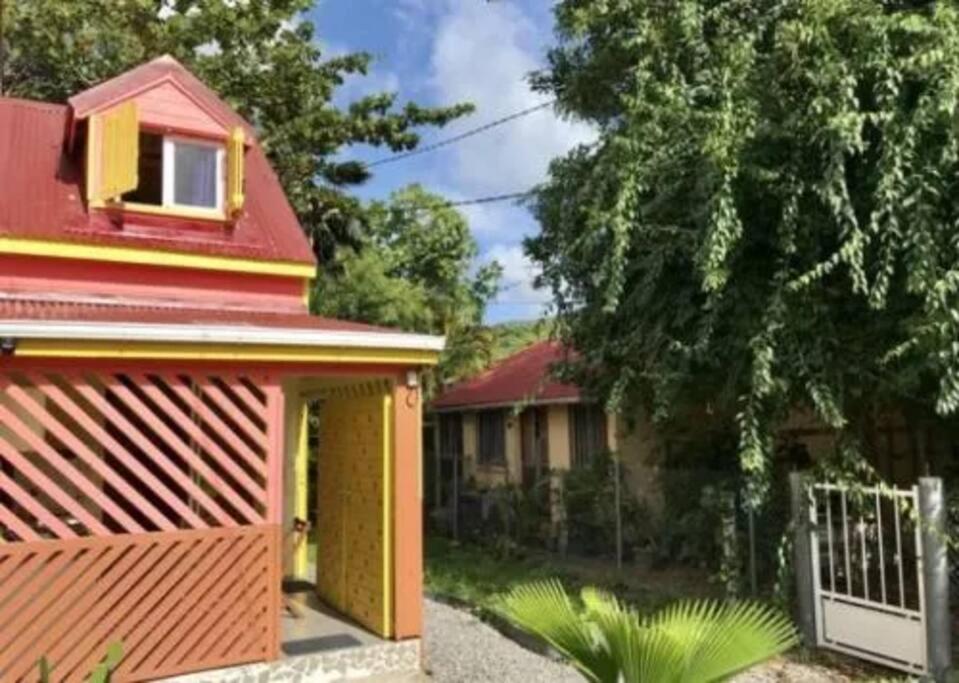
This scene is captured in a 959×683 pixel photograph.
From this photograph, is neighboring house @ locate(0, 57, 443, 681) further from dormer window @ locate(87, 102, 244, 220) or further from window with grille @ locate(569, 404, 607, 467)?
window with grille @ locate(569, 404, 607, 467)

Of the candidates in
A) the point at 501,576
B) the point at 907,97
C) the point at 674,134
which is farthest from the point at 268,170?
the point at 907,97

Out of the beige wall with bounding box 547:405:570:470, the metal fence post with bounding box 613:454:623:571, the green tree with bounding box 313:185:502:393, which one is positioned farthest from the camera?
the green tree with bounding box 313:185:502:393

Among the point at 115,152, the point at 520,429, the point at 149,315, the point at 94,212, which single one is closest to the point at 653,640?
the point at 149,315

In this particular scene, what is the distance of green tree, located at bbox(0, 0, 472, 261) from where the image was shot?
18.3 meters

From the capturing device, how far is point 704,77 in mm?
10852

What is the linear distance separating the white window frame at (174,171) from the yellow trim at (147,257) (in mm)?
727

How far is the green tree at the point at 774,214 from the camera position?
8.52m

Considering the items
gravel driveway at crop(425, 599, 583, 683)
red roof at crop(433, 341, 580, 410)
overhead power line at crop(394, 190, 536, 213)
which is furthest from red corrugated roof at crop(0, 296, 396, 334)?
red roof at crop(433, 341, 580, 410)

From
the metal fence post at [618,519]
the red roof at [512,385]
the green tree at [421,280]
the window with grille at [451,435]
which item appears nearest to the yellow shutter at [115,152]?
the metal fence post at [618,519]

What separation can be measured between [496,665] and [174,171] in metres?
6.95

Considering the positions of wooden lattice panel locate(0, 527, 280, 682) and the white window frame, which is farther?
the white window frame

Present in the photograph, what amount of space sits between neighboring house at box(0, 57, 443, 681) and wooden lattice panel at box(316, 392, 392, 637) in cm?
4

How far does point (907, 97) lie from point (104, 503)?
26.9 feet

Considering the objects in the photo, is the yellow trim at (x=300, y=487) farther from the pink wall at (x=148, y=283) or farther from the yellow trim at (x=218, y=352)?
the yellow trim at (x=218, y=352)
